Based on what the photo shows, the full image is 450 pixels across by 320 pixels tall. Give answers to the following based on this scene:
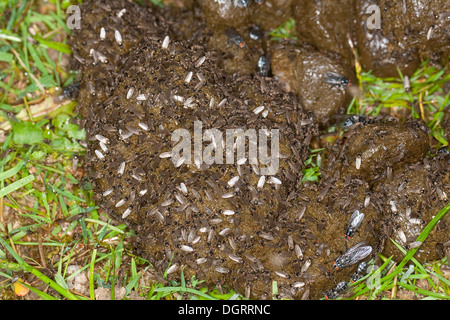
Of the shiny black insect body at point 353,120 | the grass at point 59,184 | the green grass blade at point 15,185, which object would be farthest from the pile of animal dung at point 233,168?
the green grass blade at point 15,185

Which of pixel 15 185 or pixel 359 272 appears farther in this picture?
pixel 15 185

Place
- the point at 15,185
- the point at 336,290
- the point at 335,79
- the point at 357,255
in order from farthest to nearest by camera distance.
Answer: the point at 335,79 → the point at 15,185 → the point at 336,290 → the point at 357,255

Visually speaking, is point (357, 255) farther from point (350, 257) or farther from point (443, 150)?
point (443, 150)

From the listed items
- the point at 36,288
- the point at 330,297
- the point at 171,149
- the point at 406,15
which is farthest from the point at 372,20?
the point at 36,288

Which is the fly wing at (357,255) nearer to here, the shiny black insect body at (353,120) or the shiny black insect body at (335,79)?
the shiny black insect body at (353,120)

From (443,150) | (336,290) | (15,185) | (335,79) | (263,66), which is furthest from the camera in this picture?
(263,66)

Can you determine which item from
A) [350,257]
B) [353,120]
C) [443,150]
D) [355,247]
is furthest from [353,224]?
[443,150]

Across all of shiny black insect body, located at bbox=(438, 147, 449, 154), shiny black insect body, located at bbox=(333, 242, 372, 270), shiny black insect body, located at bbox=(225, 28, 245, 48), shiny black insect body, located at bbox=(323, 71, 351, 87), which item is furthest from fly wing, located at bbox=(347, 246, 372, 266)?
shiny black insect body, located at bbox=(225, 28, 245, 48)

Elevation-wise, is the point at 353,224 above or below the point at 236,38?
below
